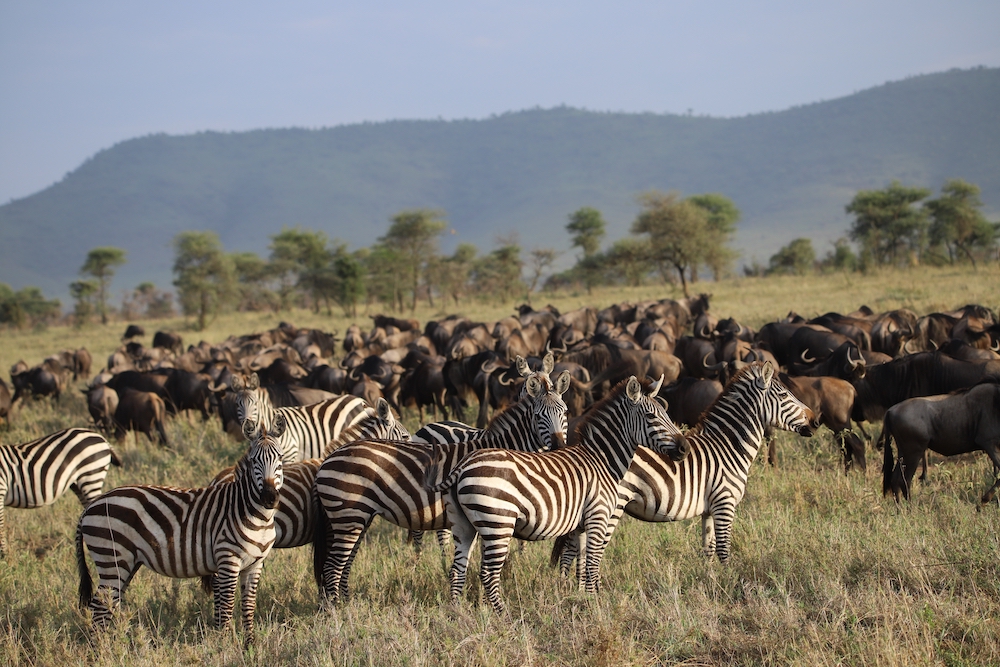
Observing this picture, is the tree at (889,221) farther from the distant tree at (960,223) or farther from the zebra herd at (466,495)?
the zebra herd at (466,495)

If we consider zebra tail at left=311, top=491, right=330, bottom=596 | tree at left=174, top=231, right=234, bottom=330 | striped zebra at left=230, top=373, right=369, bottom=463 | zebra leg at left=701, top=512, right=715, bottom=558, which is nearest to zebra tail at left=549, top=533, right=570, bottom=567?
zebra leg at left=701, top=512, right=715, bottom=558

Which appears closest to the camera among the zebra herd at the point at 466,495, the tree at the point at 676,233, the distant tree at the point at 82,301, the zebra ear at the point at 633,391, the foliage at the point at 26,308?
the zebra herd at the point at 466,495

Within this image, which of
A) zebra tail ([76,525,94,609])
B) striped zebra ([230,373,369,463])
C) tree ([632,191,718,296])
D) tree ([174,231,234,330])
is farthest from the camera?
tree ([174,231,234,330])

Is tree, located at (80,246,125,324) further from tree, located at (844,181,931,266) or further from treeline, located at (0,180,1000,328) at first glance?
tree, located at (844,181,931,266)

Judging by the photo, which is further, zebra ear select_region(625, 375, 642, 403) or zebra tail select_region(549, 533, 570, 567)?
zebra tail select_region(549, 533, 570, 567)

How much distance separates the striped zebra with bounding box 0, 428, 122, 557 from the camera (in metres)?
7.58

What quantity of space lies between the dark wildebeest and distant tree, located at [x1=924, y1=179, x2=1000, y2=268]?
39.8 metres

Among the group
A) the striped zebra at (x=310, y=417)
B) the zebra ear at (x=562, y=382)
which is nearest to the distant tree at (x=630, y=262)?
the striped zebra at (x=310, y=417)

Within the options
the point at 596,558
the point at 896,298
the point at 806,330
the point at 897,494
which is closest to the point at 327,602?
the point at 596,558

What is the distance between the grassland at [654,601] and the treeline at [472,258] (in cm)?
2661

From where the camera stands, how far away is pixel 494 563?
5.00 m

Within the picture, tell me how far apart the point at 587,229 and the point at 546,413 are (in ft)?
187

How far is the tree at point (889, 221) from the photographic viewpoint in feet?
150

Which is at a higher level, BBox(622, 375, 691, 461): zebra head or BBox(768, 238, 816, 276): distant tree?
BBox(768, 238, 816, 276): distant tree
